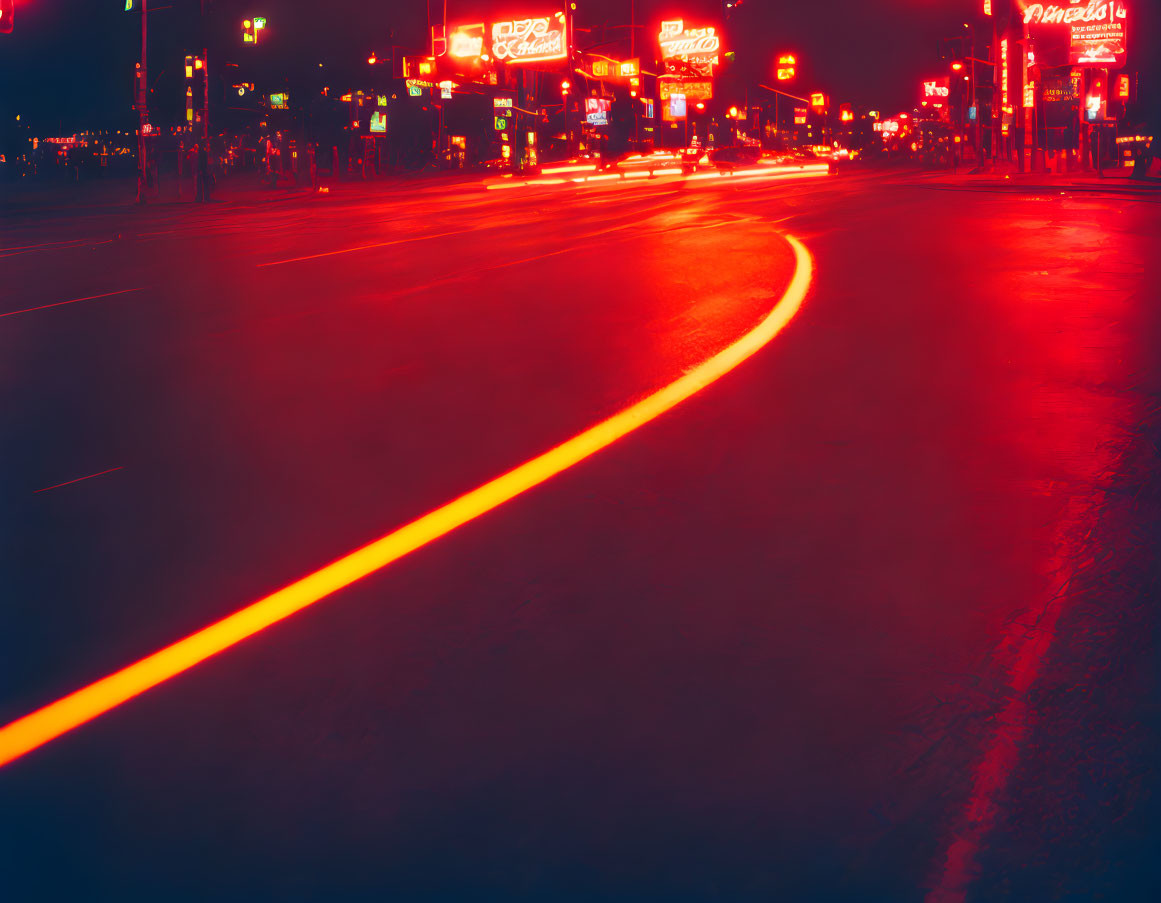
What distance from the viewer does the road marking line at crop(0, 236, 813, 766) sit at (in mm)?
3902

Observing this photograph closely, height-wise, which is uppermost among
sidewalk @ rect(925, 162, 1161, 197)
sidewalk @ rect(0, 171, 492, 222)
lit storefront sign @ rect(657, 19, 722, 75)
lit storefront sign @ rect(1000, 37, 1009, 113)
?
lit storefront sign @ rect(657, 19, 722, 75)

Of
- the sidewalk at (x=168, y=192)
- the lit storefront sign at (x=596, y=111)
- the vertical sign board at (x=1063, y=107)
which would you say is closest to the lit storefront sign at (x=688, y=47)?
the lit storefront sign at (x=596, y=111)

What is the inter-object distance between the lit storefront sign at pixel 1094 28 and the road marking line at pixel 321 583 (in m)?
39.9

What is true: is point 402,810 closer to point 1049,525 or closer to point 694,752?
point 694,752

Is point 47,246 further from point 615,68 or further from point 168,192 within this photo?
point 615,68

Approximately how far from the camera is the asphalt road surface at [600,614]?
10.2ft

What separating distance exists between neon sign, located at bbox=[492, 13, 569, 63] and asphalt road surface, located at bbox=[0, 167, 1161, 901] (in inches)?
2007

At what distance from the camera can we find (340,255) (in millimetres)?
19375

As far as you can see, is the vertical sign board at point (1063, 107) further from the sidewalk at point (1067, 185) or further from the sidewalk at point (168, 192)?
the sidewalk at point (168, 192)

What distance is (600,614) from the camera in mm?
4641

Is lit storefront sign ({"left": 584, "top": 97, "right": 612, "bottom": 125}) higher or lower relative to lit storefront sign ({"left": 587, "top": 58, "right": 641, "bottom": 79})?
higher

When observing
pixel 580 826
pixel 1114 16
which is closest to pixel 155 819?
pixel 580 826

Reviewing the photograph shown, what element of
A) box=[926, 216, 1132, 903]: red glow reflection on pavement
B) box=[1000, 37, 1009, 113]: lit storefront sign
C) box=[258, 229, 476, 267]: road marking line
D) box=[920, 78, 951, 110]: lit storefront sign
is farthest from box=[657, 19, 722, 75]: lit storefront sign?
box=[926, 216, 1132, 903]: red glow reflection on pavement

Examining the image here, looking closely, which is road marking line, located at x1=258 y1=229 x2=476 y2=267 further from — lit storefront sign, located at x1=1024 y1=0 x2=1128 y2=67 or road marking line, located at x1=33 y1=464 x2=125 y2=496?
lit storefront sign, located at x1=1024 y1=0 x2=1128 y2=67
